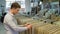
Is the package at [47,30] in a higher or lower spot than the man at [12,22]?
lower

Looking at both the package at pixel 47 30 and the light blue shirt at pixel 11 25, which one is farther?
the light blue shirt at pixel 11 25

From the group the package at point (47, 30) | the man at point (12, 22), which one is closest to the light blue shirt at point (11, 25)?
the man at point (12, 22)

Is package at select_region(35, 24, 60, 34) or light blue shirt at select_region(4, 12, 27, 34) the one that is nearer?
package at select_region(35, 24, 60, 34)

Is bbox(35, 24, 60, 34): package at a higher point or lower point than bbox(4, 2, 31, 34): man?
lower

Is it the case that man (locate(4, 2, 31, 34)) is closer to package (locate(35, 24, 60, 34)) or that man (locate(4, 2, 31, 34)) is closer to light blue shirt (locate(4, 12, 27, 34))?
light blue shirt (locate(4, 12, 27, 34))

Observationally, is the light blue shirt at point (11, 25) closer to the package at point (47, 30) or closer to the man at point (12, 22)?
the man at point (12, 22)

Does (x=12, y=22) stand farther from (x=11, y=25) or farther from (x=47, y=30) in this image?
(x=47, y=30)

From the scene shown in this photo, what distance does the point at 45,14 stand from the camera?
380cm

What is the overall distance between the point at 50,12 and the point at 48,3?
0.27m

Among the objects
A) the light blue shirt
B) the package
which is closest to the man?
the light blue shirt

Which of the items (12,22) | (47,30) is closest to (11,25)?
(12,22)

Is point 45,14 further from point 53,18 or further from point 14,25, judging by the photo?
point 14,25

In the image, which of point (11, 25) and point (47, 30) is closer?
point (47, 30)

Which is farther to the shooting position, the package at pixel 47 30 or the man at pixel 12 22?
the man at pixel 12 22
